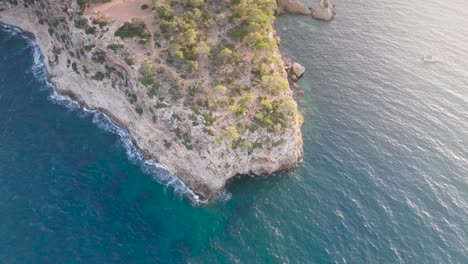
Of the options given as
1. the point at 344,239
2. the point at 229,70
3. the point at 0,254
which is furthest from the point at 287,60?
the point at 0,254

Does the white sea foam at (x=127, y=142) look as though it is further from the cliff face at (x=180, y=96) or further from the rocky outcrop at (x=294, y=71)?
the rocky outcrop at (x=294, y=71)

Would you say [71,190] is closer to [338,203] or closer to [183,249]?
[183,249]

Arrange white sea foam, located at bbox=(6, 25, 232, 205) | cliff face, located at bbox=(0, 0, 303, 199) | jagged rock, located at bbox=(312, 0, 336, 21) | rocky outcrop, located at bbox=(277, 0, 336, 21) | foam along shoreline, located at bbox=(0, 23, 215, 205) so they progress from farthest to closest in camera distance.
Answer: rocky outcrop, located at bbox=(277, 0, 336, 21), jagged rock, located at bbox=(312, 0, 336, 21), foam along shoreline, located at bbox=(0, 23, 215, 205), white sea foam, located at bbox=(6, 25, 232, 205), cliff face, located at bbox=(0, 0, 303, 199)

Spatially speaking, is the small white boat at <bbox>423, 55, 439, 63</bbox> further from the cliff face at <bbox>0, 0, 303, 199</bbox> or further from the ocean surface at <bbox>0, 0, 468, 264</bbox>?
the cliff face at <bbox>0, 0, 303, 199</bbox>

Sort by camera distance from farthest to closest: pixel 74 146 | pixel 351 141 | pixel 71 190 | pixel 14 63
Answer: pixel 14 63 → pixel 351 141 → pixel 74 146 → pixel 71 190

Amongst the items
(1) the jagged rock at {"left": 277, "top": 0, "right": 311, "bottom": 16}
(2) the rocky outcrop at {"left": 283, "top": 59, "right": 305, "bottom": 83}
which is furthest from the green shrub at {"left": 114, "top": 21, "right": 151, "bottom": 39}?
(1) the jagged rock at {"left": 277, "top": 0, "right": 311, "bottom": 16}

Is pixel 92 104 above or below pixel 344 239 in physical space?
above
